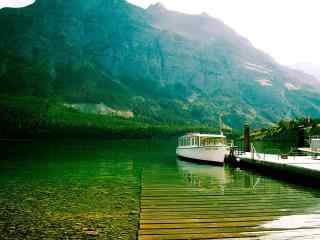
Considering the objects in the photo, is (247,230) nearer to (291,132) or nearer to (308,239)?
(308,239)

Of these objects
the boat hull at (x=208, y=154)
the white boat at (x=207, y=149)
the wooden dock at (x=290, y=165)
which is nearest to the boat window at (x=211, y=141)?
the white boat at (x=207, y=149)

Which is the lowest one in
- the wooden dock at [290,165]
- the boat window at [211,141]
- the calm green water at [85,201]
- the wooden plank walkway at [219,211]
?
the calm green water at [85,201]

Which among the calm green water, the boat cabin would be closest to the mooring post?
the boat cabin

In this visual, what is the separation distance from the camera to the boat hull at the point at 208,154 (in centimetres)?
5709

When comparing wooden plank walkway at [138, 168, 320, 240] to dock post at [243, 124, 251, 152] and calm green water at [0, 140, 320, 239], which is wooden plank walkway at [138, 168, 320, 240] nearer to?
calm green water at [0, 140, 320, 239]

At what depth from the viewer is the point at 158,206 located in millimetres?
23672

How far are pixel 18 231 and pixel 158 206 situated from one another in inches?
307

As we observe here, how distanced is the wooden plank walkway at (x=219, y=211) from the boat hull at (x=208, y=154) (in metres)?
23.4

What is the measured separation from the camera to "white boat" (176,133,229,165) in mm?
57269

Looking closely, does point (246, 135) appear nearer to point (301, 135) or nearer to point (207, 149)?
point (207, 149)

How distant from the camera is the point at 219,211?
21.7 meters

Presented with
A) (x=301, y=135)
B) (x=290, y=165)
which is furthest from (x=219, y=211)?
(x=301, y=135)

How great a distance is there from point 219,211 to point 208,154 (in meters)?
37.3

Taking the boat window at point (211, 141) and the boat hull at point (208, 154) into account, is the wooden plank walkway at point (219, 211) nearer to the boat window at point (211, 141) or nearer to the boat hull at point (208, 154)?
the boat hull at point (208, 154)
